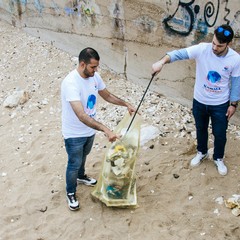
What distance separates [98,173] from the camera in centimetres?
474

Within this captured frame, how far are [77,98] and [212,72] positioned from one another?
1.40 metres

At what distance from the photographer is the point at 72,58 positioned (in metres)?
7.18

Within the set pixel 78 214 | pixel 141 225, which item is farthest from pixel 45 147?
pixel 141 225

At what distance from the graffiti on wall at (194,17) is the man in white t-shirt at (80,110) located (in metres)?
1.75

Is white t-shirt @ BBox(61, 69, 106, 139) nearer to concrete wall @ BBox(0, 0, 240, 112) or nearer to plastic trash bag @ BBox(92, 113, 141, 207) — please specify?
plastic trash bag @ BBox(92, 113, 141, 207)

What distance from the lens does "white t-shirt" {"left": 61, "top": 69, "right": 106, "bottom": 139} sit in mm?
3502

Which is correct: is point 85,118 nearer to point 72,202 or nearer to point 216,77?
point 72,202

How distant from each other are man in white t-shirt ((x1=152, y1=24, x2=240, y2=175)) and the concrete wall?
0.98 meters

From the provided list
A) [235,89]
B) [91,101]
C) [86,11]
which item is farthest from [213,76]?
[86,11]

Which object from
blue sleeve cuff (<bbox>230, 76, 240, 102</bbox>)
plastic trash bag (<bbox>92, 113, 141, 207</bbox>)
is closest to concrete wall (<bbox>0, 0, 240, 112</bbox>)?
blue sleeve cuff (<bbox>230, 76, 240, 102</bbox>)

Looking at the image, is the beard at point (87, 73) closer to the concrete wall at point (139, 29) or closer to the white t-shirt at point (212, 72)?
the white t-shirt at point (212, 72)

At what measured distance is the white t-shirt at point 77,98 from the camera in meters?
3.50

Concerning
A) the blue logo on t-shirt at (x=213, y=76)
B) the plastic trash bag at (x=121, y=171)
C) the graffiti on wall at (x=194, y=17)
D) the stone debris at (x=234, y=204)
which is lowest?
the stone debris at (x=234, y=204)

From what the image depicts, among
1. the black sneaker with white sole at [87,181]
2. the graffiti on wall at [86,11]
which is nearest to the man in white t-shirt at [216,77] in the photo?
the black sneaker with white sole at [87,181]
